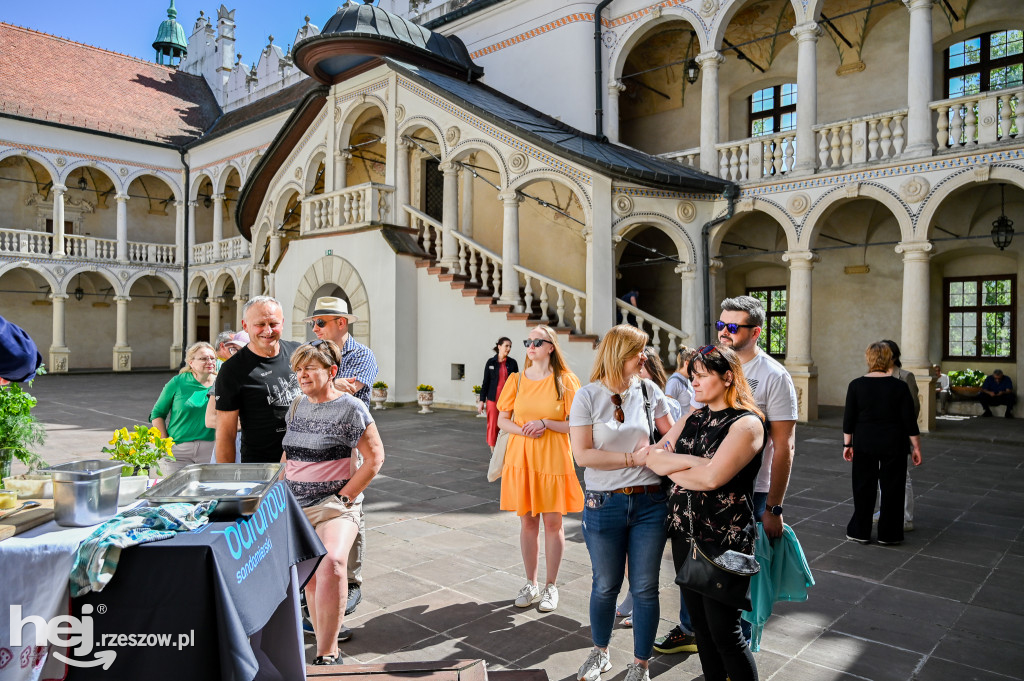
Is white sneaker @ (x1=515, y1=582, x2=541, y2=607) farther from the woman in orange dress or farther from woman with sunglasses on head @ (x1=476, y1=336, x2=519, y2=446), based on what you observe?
woman with sunglasses on head @ (x1=476, y1=336, x2=519, y2=446)

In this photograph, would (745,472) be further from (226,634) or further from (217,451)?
(217,451)

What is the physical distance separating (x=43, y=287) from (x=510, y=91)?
24267mm

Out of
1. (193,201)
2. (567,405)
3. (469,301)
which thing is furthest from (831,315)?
(193,201)

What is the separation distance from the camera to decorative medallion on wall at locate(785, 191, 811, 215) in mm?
14047

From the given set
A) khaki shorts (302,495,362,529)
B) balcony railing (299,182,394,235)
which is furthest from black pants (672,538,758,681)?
balcony railing (299,182,394,235)

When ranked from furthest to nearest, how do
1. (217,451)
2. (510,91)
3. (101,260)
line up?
(101,260) < (510,91) < (217,451)

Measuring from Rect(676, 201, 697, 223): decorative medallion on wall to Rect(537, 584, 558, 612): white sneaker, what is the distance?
1147 centimetres

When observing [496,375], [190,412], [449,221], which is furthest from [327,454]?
[449,221]

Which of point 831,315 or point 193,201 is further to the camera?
point 193,201

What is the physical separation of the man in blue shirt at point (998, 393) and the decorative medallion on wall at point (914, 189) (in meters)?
4.77

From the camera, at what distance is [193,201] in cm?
3194

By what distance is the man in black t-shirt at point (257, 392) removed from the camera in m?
4.12

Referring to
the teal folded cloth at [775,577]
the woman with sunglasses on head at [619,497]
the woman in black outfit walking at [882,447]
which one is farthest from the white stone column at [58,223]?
the teal folded cloth at [775,577]

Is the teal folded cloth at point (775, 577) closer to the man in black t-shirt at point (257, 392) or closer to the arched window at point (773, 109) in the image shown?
the man in black t-shirt at point (257, 392)
